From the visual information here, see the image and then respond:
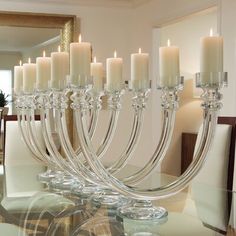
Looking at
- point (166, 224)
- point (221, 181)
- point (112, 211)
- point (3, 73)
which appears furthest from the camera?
point (3, 73)

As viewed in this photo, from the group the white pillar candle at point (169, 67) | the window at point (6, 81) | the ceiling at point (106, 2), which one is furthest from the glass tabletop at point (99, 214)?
the ceiling at point (106, 2)

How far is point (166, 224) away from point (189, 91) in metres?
4.22

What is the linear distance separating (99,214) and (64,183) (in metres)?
0.57

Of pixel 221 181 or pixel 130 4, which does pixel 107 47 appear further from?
pixel 221 181

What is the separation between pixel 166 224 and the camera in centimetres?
134

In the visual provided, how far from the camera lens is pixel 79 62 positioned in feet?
4.31

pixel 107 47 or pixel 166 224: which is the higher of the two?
pixel 107 47

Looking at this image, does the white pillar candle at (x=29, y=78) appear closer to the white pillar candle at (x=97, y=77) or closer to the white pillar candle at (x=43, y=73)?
the white pillar candle at (x=43, y=73)

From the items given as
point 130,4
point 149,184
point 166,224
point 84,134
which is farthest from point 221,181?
point 130,4

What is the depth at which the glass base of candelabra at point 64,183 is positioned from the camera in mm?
1933

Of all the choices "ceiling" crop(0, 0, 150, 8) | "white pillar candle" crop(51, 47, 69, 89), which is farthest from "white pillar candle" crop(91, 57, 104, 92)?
"ceiling" crop(0, 0, 150, 8)

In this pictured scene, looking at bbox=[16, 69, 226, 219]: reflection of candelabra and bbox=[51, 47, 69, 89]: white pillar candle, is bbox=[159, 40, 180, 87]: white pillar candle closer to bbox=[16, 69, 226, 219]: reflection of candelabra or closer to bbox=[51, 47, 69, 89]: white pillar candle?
bbox=[16, 69, 226, 219]: reflection of candelabra

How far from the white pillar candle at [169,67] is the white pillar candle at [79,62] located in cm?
21

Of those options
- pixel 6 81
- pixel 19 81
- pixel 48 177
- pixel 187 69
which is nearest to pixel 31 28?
pixel 6 81
